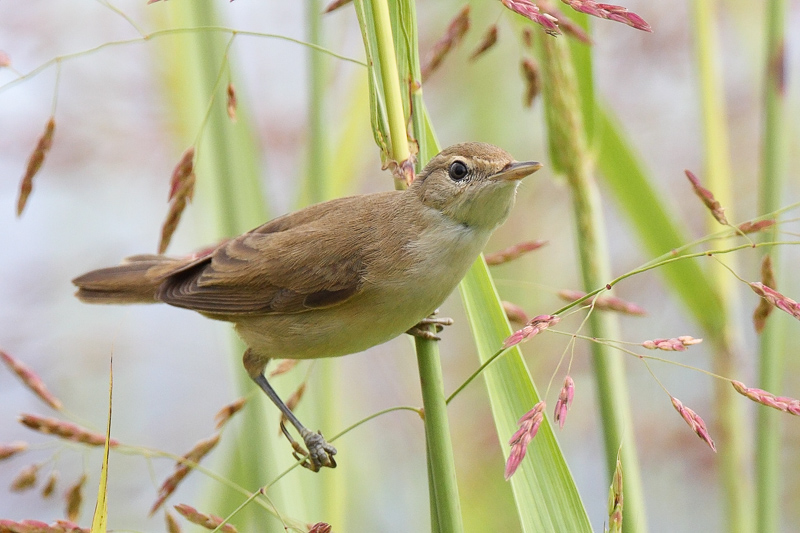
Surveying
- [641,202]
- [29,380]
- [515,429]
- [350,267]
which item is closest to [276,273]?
[350,267]

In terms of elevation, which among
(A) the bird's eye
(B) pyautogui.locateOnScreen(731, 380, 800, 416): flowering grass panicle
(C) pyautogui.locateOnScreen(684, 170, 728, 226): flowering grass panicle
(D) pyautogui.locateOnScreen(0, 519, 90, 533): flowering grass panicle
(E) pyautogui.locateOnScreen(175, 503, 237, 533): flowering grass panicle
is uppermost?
(A) the bird's eye

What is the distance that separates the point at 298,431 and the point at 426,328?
524 mm

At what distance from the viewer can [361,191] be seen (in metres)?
3.39

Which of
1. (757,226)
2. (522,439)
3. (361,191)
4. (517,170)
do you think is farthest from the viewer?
(361,191)

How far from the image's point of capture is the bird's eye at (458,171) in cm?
181

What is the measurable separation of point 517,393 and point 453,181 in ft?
1.82

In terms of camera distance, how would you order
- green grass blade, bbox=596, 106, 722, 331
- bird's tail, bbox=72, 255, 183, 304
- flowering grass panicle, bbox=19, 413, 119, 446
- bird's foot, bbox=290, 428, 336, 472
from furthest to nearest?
bird's tail, bbox=72, 255, 183, 304 → green grass blade, bbox=596, 106, 722, 331 → bird's foot, bbox=290, 428, 336, 472 → flowering grass panicle, bbox=19, 413, 119, 446

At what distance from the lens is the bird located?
5.92 feet

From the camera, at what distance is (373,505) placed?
270 cm

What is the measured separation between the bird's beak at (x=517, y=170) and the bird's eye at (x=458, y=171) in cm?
9

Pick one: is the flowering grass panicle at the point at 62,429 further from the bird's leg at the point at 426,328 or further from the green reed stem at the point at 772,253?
the green reed stem at the point at 772,253

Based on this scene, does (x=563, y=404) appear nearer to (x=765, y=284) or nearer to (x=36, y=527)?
(x=765, y=284)

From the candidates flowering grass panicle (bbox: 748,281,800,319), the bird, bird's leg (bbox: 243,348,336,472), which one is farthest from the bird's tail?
flowering grass panicle (bbox: 748,281,800,319)

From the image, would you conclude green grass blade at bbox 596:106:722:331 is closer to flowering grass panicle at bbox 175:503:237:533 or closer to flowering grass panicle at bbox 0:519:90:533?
flowering grass panicle at bbox 175:503:237:533
